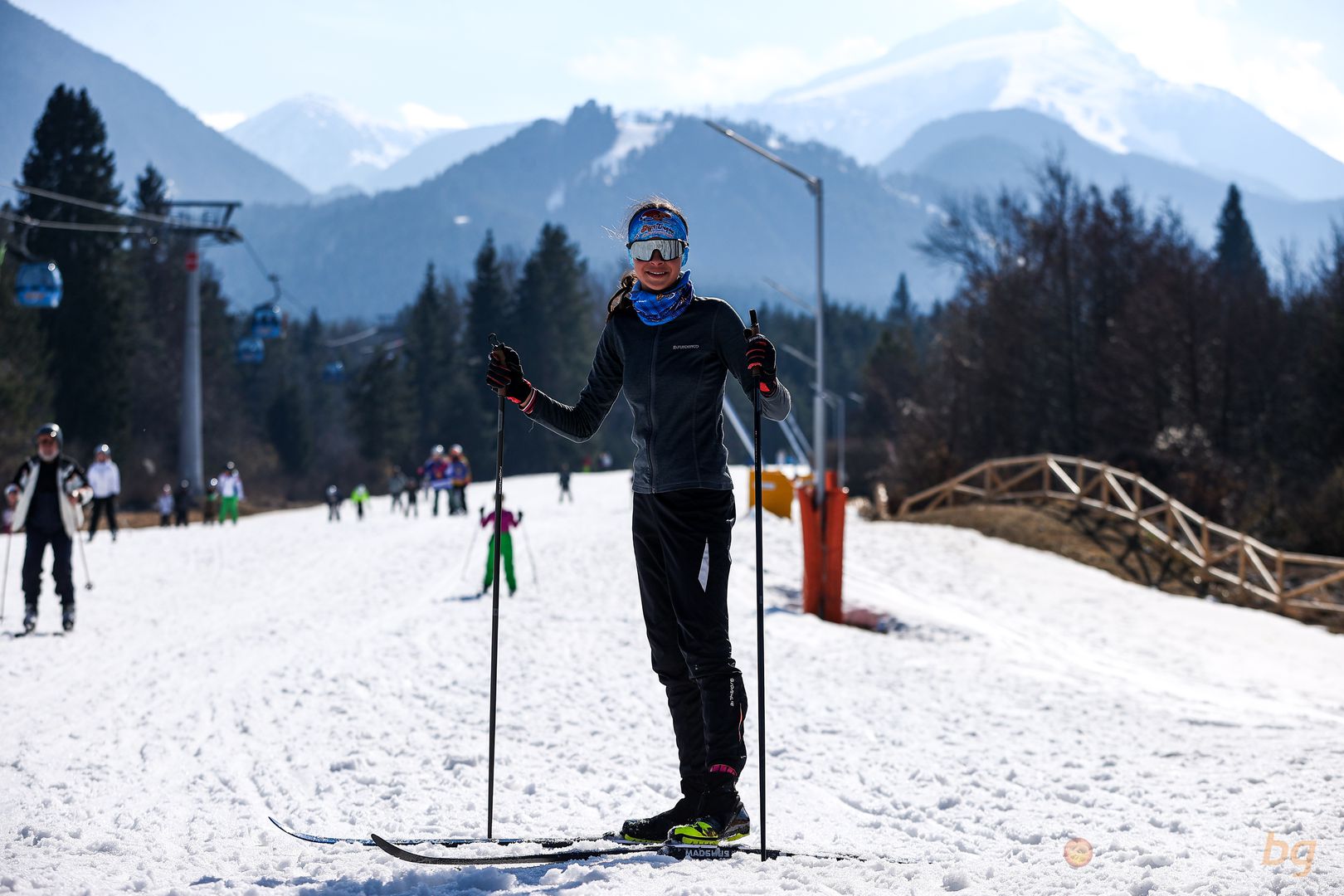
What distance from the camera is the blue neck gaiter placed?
14.3 feet

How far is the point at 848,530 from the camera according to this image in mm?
23531

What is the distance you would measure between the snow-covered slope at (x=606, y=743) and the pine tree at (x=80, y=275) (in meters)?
38.0

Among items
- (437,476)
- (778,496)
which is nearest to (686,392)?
(778,496)

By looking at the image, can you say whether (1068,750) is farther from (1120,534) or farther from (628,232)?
(1120,534)

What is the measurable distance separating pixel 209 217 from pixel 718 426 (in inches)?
1624

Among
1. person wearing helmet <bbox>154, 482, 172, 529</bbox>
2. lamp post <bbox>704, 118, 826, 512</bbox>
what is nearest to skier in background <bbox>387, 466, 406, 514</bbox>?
person wearing helmet <bbox>154, 482, 172, 529</bbox>

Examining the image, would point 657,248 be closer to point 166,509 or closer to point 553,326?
point 166,509

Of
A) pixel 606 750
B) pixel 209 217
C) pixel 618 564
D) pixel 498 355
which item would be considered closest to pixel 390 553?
pixel 618 564

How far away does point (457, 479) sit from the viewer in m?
27.0

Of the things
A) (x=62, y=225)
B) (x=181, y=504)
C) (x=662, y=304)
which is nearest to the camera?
(x=662, y=304)

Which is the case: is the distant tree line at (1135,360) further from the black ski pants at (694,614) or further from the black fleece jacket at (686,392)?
the black fleece jacket at (686,392)

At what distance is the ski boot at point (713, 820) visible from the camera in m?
4.30

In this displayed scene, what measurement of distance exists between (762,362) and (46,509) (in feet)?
29.4

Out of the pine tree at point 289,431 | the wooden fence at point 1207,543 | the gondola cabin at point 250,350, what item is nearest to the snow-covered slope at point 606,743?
the wooden fence at point 1207,543
